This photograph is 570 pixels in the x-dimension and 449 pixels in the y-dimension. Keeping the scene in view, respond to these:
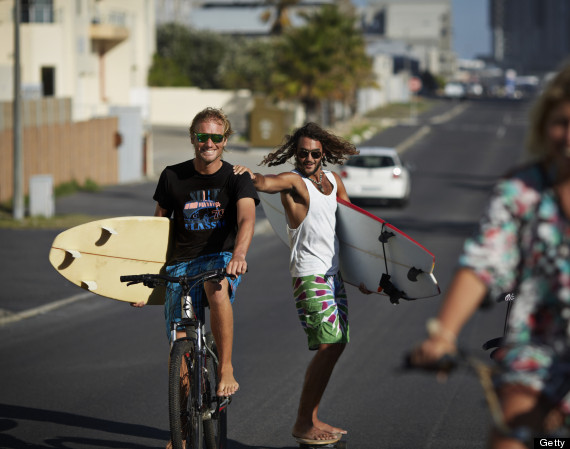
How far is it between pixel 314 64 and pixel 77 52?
15.9 metres

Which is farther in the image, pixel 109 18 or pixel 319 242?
pixel 109 18

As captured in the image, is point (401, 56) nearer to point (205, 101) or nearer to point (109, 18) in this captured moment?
point (205, 101)

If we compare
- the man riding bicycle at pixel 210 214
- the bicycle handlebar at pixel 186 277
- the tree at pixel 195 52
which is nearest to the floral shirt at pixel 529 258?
the bicycle handlebar at pixel 186 277

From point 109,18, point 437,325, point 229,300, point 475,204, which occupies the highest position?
point 109,18

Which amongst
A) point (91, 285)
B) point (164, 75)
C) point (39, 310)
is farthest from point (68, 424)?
point (164, 75)

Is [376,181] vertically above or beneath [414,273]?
beneath

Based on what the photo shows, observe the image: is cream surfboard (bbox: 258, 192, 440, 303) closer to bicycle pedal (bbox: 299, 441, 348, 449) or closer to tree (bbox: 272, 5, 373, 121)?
bicycle pedal (bbox: 299, 441, 348, 449)

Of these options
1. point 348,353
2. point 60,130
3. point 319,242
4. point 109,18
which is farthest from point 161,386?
point 109,18

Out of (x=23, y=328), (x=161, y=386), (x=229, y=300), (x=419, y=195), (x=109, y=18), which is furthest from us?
(x=109, y=18)

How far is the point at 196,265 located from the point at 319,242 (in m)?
0.73

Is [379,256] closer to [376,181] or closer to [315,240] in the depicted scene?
[315,240]

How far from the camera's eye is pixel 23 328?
448 inches

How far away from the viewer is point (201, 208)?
5.91m

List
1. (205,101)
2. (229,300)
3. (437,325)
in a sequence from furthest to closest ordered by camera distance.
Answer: (205,101) → (229,300) → (437,325)
